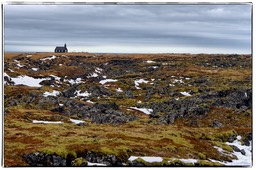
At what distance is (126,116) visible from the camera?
61906mm

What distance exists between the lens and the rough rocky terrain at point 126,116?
128 feet

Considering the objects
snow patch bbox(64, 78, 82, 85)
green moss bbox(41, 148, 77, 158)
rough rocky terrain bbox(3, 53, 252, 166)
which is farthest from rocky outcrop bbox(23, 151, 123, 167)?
snow patch bbox(64, 78, 82, 85)

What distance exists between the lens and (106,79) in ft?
358

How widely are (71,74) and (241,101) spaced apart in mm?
59538

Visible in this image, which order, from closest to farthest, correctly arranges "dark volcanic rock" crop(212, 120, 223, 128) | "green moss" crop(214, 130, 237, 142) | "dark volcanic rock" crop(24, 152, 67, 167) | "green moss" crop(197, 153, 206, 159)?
"dark volcanic rock" crop(24, 152, 67, 167) < "green moss" crop(197, 153, 206, 159) < "green moss" crop(214, 130, 237, 142) < "dark volcanic rock" crop(212, 120, 223, 128)

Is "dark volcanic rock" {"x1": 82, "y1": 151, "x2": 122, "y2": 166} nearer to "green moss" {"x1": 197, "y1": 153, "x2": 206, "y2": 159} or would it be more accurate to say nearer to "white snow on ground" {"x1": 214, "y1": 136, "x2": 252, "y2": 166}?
"green moss" {"x1": 197, "y1": 153, "x2": 206, "y2": 159}

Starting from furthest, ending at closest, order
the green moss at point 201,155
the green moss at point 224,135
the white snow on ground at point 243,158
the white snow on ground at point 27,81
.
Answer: the white snow on ground at point 27,81 → the green moss at point 224,135 → the green moss at point 201,155 → the white snow on ground at point 243,158

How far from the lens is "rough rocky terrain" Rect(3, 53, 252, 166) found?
38.9 m

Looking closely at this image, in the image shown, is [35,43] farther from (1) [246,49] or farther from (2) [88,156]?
(1) [246,49]

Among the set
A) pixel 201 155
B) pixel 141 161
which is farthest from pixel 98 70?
pixel 141 161

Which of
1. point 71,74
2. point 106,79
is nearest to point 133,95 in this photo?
point 106,79

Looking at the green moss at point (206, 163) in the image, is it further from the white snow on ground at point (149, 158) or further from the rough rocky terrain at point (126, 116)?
the white snow on ground at point (149, 158)

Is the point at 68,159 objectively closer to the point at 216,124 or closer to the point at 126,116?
the point at 126,116

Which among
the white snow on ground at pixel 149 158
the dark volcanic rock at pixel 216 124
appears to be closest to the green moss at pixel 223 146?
the dark volcanic rock at pixel 216 124
